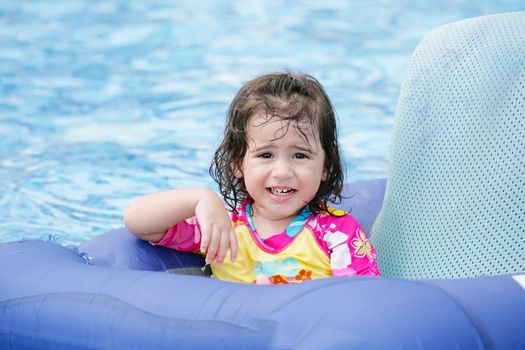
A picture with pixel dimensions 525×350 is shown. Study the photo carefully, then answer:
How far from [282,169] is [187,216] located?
286 mm

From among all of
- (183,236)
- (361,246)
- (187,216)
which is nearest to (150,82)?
(183,236)

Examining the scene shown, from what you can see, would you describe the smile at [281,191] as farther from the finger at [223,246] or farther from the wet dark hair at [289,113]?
the finger at [223,246]

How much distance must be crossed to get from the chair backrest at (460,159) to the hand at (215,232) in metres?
0.65

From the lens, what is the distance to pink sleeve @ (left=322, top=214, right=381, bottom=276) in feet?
8.61

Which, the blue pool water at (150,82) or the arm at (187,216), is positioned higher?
the arm at (187,216)

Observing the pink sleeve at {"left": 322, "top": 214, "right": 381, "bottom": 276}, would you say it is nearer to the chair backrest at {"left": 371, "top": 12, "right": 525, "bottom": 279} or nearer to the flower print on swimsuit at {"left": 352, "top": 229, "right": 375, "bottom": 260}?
the flower print on swimsuit at {"left": 352, "top": 229, "right": 375, "bottom": 260}

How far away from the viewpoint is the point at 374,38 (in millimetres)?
7879

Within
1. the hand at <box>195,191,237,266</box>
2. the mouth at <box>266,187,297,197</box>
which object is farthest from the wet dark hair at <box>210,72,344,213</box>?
the hand at <box>195,191,237,266</box>

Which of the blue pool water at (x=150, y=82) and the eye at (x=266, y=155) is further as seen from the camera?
the blue pool water at (x=150, y=82)

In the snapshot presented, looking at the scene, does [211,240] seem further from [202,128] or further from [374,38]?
[374,38]

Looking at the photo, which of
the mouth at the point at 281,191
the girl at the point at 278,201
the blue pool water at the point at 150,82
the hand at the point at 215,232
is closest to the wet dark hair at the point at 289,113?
the girl at the point at 278,201

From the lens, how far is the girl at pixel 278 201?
103 inches

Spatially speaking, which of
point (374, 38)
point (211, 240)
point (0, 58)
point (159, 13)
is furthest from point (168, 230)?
point (159, 13)

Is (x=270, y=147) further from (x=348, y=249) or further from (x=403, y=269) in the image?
(x=403, y=269)
